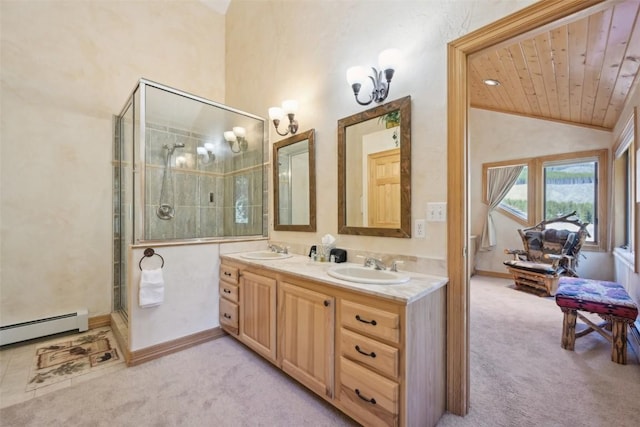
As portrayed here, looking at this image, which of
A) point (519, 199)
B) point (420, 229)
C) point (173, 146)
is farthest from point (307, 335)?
point (519, 199)

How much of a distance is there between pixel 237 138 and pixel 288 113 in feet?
3.11

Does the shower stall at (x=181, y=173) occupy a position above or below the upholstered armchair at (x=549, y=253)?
above

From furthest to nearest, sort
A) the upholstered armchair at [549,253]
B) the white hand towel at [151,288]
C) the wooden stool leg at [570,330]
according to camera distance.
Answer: the upholstered armchair at [549,253], the wooden stool leg at [570,330], the white hand towel at [151,288]

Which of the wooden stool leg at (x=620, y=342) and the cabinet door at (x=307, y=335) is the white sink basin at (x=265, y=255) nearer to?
the cabinet door at (x=307, y=335)

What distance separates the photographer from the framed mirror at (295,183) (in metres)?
2.57

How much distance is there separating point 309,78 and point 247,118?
946mm

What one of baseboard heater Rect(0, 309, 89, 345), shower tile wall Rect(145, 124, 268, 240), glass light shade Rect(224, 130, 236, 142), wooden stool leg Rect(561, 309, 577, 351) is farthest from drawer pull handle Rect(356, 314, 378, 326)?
baseboard heater Rect(0, 309, 89, 345)

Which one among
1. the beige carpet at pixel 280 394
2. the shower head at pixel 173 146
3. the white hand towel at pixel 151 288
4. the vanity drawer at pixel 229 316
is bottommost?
the beige carpet at pixel 280 394

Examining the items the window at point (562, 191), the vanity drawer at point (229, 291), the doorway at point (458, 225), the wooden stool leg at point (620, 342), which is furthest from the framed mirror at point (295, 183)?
the window at point (562, 191)

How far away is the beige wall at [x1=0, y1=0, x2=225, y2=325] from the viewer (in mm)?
2627

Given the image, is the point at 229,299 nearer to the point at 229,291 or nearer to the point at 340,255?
the point at 229,291

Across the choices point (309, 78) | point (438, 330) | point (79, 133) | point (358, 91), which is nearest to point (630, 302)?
point (438, 330)

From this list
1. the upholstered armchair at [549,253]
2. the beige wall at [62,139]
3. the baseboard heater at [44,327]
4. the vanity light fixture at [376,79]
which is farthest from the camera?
the upholstered armchair at [549,253]

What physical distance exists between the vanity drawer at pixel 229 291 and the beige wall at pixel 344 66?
27.7 inches
